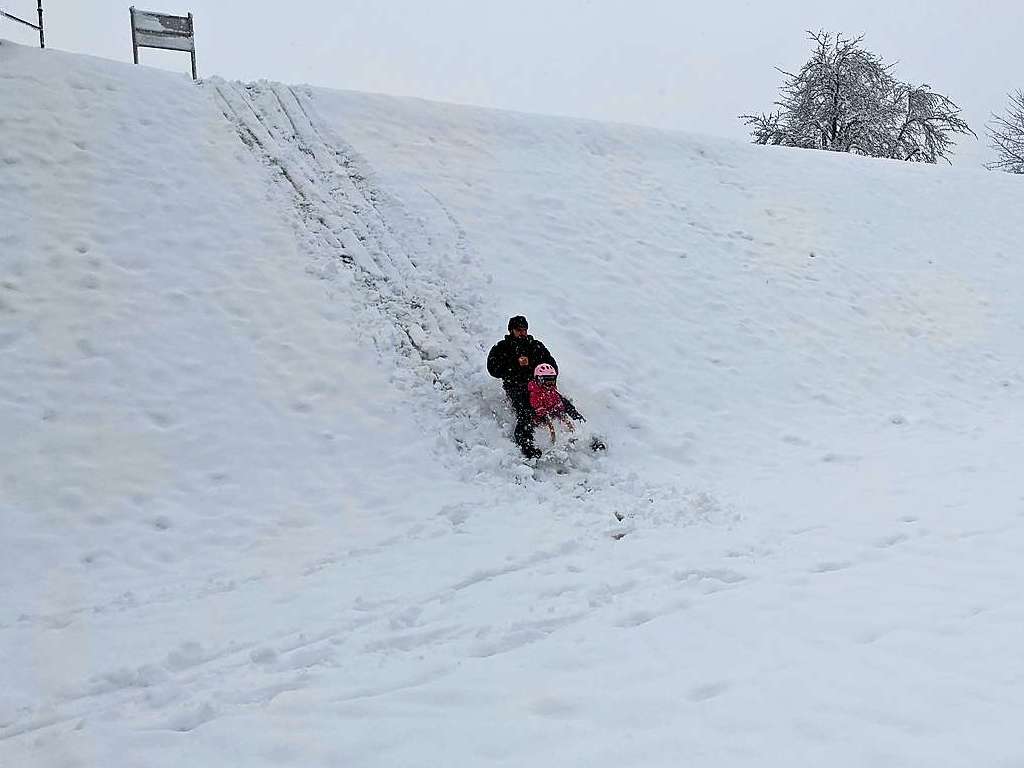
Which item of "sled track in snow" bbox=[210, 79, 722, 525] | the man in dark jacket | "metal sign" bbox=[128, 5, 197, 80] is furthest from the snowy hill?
"metal sign" bbox=[128, 5, 197, 80]

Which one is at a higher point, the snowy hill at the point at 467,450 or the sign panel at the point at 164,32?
the sign panel at the point at 164,32

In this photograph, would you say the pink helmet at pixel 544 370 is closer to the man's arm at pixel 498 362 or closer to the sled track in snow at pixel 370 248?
the man's arm at pixel 498 362

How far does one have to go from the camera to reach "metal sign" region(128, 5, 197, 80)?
1292 centimetres

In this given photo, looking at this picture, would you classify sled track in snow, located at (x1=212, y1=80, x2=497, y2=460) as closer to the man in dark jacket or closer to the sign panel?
the man in dark jacket

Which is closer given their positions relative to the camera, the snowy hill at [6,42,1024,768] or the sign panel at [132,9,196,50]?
the snowy hill at [6,42,1024,768]

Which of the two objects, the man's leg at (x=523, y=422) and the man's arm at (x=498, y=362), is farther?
the man's arm at (x=498, y=362)

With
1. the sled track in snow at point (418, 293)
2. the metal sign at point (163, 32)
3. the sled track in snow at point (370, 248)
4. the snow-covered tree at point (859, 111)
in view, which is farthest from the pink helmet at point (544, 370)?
the snow-covered tree at point (859, 111)

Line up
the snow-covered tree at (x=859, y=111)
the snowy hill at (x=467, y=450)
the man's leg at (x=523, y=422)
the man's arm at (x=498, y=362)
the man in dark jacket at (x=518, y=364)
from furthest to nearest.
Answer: the snow-covered tree at (x=859, y=111) → the man's arm at (x=498, y=362) → the man in dark jacket at (x=518, y=364) → the man's leg at (x=523, y=422) → the snowy hill at (x=467, y=450)

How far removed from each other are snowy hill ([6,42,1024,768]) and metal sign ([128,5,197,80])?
2046 millimetres

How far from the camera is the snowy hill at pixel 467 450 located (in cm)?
361

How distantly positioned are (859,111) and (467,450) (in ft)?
80.8

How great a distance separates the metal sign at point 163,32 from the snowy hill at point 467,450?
Result: 6.71ft

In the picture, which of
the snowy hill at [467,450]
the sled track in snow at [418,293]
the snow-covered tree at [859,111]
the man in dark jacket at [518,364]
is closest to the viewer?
the snowy hill at [467,450]

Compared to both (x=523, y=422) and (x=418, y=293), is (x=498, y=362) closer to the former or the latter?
(x=523, y=422)
